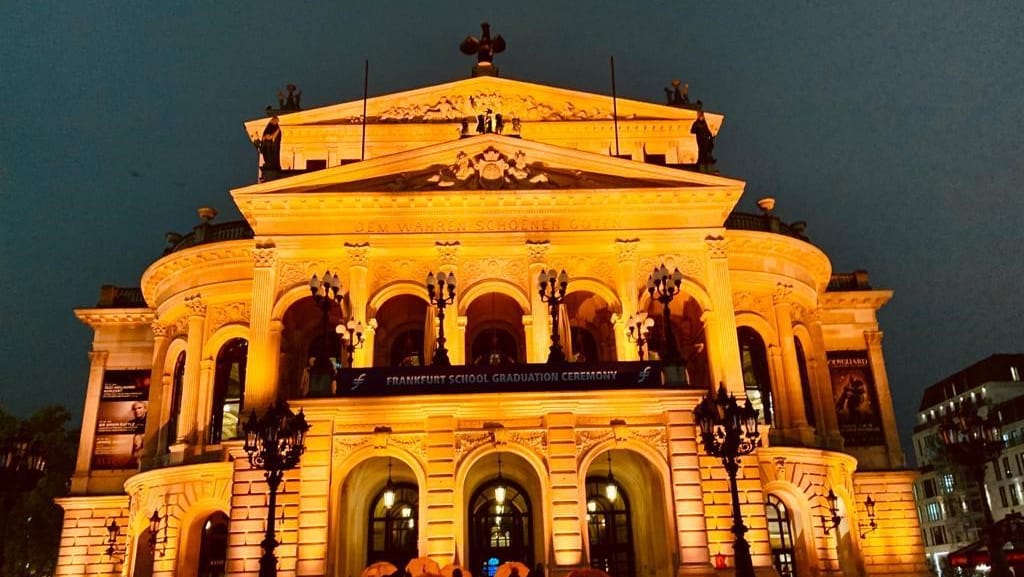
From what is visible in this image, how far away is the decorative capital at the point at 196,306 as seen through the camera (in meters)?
33.4

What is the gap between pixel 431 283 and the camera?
26.5 m

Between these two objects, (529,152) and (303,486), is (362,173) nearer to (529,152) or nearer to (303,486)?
(529,152)

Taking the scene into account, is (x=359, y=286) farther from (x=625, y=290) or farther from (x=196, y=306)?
(x=625, y=290)

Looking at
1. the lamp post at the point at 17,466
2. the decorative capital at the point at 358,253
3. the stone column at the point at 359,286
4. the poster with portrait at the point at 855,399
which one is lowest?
the lamp post at the point at 17,466

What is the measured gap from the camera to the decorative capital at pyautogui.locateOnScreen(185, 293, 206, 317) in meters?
33.4

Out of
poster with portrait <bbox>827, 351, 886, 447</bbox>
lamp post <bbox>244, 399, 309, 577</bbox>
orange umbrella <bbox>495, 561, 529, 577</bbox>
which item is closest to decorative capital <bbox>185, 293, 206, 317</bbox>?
lamp post <bbox>244, 399, 309, 577</bbox>

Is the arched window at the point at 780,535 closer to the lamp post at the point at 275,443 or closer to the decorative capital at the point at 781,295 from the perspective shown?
the decorative capital at the point at 781,295

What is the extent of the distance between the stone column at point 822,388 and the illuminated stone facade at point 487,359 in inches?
4.5

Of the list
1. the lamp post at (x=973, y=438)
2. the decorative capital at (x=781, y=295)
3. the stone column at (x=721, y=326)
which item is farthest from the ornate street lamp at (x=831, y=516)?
the lamp post at (x=973, y=438)

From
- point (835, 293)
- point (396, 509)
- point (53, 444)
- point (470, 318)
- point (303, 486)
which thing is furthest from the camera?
point (53, 444)

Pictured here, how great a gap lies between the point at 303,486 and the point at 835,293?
86.0 ft

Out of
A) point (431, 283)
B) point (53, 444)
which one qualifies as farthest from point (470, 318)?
point (53, 444)

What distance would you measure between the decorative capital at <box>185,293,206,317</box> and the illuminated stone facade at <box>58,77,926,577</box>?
9 centimetres

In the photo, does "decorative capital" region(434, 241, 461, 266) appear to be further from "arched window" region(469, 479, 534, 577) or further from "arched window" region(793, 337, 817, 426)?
"arched window" region(793, 337, 817, 426)
